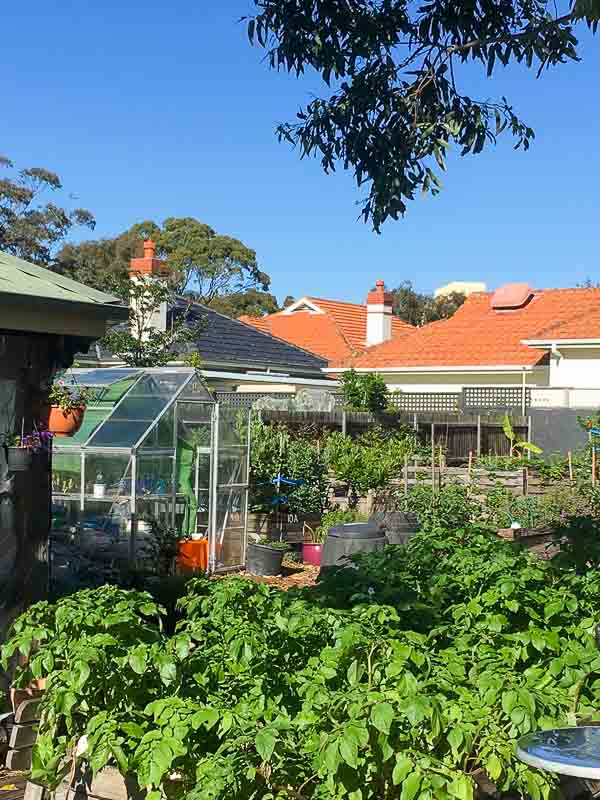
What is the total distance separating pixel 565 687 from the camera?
15.9ft

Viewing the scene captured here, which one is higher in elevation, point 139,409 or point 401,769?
point 139,409

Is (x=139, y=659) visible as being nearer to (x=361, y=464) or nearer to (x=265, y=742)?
(x=265, y=742)

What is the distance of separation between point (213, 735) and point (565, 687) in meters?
A: 1.58

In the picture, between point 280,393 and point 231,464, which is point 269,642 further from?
point 280,393

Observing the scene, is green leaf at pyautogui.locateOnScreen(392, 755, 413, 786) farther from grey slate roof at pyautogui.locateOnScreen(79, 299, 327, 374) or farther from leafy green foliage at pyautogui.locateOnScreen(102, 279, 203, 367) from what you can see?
grey slate roof at pyautogui.locateOnScreen(79, 299, 327, 374)

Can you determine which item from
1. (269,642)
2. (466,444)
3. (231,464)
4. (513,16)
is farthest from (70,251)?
(269,642)

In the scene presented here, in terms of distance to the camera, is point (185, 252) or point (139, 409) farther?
point (185, 252)

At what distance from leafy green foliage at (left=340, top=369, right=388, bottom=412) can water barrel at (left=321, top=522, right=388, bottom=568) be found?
1118 cm

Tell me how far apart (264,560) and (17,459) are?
26.2ft

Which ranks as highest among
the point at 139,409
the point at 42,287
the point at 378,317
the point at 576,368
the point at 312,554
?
the point at 378,317

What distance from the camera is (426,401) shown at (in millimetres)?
25672

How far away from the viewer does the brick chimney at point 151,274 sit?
23594 millimetres

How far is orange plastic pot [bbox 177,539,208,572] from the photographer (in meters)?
13.0

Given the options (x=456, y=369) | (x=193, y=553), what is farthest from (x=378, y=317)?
(x=193, y=553)
